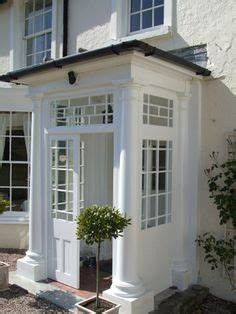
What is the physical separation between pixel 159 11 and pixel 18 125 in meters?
4.45

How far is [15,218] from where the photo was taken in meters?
9.62

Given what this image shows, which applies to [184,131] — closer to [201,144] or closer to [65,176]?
[201,144]

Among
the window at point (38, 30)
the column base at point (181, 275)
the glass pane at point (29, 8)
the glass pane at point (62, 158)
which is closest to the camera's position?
the column base at point (181, 275)

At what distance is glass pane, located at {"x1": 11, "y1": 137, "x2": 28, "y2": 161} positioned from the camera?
9656mm

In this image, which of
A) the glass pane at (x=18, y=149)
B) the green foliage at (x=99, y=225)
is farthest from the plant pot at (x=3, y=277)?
the glass pane at (x=18, y=149)

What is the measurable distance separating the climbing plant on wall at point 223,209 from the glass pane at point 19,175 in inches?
190

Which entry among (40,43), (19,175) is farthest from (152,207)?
(40,43)

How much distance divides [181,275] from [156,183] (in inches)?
64.0

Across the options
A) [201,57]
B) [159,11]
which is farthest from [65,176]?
[159,11]

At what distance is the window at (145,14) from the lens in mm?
7483

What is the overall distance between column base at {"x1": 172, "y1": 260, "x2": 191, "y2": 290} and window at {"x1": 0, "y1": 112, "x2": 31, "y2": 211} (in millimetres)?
4510

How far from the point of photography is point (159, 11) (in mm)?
7492

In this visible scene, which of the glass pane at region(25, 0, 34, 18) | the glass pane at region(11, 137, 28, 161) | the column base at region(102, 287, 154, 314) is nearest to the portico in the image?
the column base at region(102, 287, 154, 314)

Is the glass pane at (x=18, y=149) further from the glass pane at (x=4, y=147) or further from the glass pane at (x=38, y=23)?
the glass pane at (x=38, y=23)
